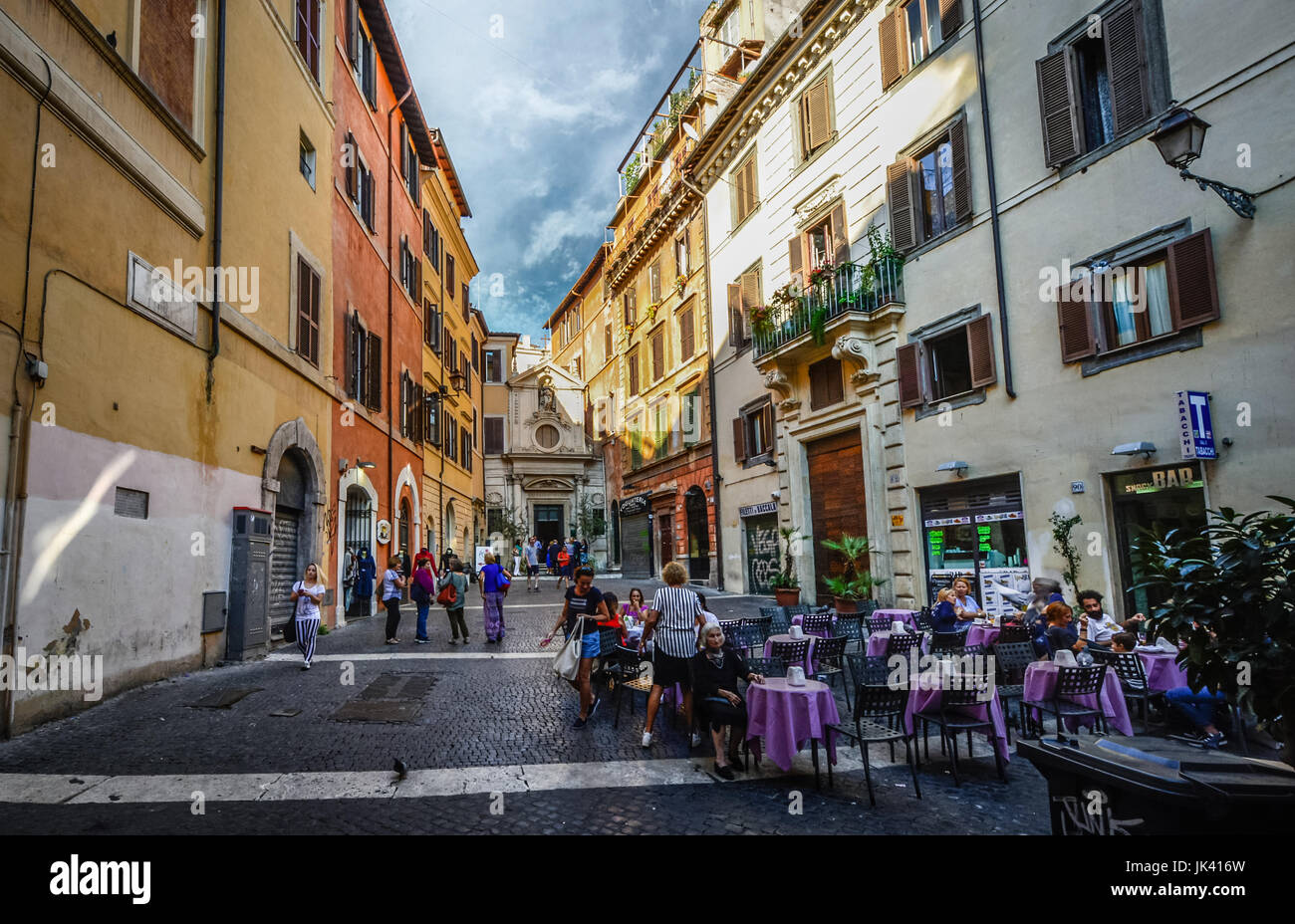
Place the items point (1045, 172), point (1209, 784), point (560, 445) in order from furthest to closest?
point (560, 445), point (1045, 172), point (1209, 784)

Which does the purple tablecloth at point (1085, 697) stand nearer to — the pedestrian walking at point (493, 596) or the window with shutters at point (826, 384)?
the pedestrian walking at point (493, 596)

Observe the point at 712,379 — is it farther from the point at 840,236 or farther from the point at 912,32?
the point at 912,32

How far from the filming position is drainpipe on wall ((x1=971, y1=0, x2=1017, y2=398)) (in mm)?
12500

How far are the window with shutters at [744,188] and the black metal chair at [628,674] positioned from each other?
50.4ft

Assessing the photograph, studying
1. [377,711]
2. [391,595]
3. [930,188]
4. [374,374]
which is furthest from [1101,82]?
[374,374]

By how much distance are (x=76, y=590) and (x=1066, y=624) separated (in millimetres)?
9810

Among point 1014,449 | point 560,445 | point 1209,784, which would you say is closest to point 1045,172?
point 1014,449

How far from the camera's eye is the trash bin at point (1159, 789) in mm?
2840

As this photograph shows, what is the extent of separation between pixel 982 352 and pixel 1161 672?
22.4ft

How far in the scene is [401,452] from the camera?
2044 cm

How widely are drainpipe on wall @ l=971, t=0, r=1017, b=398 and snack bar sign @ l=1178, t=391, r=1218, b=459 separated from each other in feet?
10.2

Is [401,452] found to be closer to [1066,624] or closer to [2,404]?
[2,404]

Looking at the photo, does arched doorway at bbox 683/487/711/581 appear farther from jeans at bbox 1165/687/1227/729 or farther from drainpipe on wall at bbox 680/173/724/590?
jeans at bbox 1165/687/1227/729
